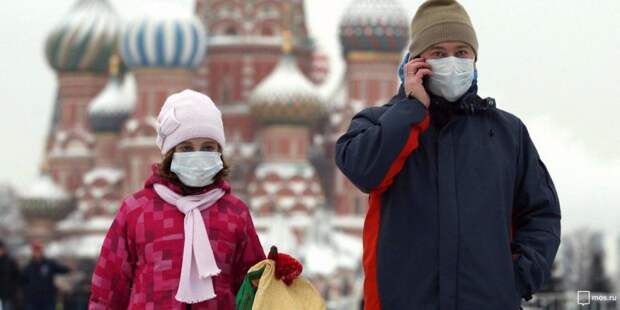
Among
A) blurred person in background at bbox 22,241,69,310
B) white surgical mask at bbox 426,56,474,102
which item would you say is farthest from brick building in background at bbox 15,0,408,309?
white surgical mask at bbox 426,56,474,102

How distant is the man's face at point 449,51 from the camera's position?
11.7 ft

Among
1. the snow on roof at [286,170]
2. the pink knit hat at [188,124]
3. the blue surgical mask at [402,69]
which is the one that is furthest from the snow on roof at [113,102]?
the blue surgical mask at [402,69]

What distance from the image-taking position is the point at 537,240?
3465mm

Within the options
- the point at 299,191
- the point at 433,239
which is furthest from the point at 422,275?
the point at 299,191

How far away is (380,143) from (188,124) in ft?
2.48

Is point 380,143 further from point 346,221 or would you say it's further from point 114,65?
point 114,65

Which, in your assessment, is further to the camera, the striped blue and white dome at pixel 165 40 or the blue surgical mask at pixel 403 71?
the striped blue and white dome at pixel 165 40

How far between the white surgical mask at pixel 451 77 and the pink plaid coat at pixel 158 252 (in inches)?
28.3

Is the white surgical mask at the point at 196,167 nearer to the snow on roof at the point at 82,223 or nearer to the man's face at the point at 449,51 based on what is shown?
the man's face at the point at 449,51

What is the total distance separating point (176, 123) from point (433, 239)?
2.91 feet

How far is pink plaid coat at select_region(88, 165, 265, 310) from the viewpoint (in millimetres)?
3938

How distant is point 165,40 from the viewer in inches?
1538

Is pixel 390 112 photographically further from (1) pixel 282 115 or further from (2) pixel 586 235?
(1) pixel 282 115

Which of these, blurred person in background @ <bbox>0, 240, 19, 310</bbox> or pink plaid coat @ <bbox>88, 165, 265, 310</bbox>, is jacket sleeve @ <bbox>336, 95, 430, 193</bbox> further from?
blurred person in background @ <bbox>0, 240, 19, 310</bbox>
